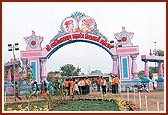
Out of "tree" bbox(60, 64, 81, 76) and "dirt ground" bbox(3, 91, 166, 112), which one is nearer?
"dirt ground" bbox(3, 91, 166, 112)

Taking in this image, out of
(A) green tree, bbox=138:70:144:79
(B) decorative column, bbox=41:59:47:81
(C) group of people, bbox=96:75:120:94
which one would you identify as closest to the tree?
(B) decorative column, bbox=41:59:47:81

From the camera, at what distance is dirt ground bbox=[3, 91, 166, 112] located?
1121 cm

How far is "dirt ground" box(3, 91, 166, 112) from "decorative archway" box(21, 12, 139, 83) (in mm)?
492

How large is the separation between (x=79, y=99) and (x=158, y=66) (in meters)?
2.21

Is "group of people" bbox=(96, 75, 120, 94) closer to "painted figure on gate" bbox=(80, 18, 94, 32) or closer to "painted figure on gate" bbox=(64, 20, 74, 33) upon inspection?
Result: "painted figure on gate" bbox=(80, 18, 94, 32)

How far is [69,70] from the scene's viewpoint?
11461 millimetres

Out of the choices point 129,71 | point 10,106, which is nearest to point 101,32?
point 129,71

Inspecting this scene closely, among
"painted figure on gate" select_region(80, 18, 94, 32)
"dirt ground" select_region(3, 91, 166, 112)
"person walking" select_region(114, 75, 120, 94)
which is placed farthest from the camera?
"person walking" select_region(114, 75, 120, 94)

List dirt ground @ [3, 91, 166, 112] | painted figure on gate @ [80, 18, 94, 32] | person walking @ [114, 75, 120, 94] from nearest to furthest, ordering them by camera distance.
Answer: dirt ground @ [3, 91, 166, 112], painted figure on gate @ [80, 18, 94, 32], person walking @ [114, 75, 120, 94]

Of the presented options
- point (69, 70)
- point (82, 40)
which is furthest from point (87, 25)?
point (69, 70)

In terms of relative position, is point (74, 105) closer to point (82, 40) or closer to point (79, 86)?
point (79, 86)

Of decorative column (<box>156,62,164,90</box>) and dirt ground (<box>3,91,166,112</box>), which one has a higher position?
decorative column (<box>156,62,164,90</box>)

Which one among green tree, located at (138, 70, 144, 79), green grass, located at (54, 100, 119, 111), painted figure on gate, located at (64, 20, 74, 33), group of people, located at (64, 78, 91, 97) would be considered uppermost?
painted figure on gate, located at (64, 20, 74, 33)

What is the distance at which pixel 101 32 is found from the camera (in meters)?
11.4
